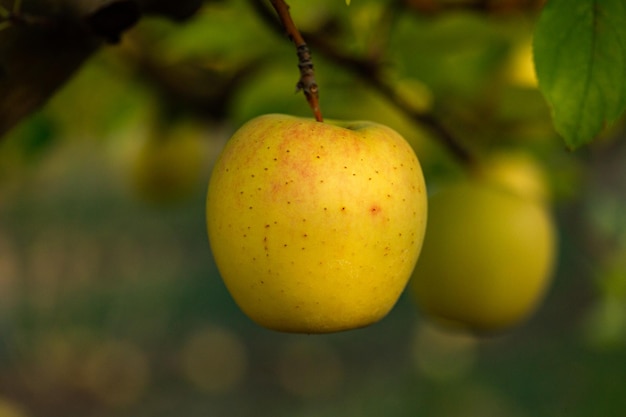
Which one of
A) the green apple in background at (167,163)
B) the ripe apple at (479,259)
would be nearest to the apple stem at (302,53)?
the ripe apple at (479,259)

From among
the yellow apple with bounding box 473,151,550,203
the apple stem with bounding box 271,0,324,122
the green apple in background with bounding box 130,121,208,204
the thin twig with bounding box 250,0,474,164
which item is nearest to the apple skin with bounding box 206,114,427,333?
the apple stem with bounding box 271,0,324,122

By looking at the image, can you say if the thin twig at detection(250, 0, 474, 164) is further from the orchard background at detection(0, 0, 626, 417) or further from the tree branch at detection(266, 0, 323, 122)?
the tree branch at detection(266, 0, 323, 122)

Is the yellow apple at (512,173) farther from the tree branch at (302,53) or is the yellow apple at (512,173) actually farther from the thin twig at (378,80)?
the tree branch at (302,53)

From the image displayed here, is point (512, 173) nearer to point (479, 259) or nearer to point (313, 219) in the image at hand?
point (479, 259)

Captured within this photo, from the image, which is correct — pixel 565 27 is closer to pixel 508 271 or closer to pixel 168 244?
pixel 508 271

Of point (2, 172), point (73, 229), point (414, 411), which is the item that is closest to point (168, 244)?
point (73, 229)
